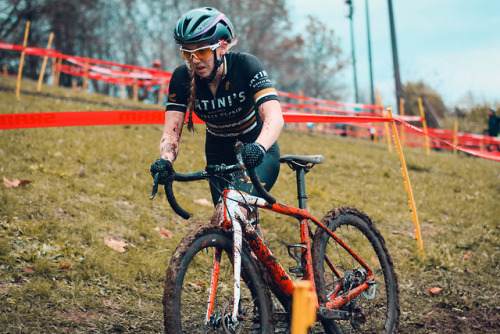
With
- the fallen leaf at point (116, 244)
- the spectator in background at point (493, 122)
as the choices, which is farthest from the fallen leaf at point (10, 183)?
the spectator in background at point (493, 122)

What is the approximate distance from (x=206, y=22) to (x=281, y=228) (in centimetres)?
380

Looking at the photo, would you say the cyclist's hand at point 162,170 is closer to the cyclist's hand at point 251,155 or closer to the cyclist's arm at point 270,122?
the cyclist's hand at point 251,155

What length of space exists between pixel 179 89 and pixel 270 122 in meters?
0.71

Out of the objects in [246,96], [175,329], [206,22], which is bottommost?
[175,329]

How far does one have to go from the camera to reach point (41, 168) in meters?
6.64

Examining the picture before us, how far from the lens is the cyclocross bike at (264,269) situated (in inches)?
106

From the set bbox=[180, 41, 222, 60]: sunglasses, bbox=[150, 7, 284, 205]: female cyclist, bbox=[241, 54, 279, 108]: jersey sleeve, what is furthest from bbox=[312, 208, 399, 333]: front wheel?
bbox=[180, 41, 222, 60]: sunglasses

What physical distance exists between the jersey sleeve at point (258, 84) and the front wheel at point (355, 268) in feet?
3.66

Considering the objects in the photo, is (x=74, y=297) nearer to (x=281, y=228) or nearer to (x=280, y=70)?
(x=281, y=228)

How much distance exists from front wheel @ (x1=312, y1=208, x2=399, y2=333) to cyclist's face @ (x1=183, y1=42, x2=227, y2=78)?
145 centimetres

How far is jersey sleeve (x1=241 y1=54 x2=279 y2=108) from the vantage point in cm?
317

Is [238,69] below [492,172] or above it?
above

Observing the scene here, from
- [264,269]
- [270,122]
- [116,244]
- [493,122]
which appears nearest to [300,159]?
[270,122]

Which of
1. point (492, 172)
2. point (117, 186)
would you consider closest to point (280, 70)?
point (492, 172)
